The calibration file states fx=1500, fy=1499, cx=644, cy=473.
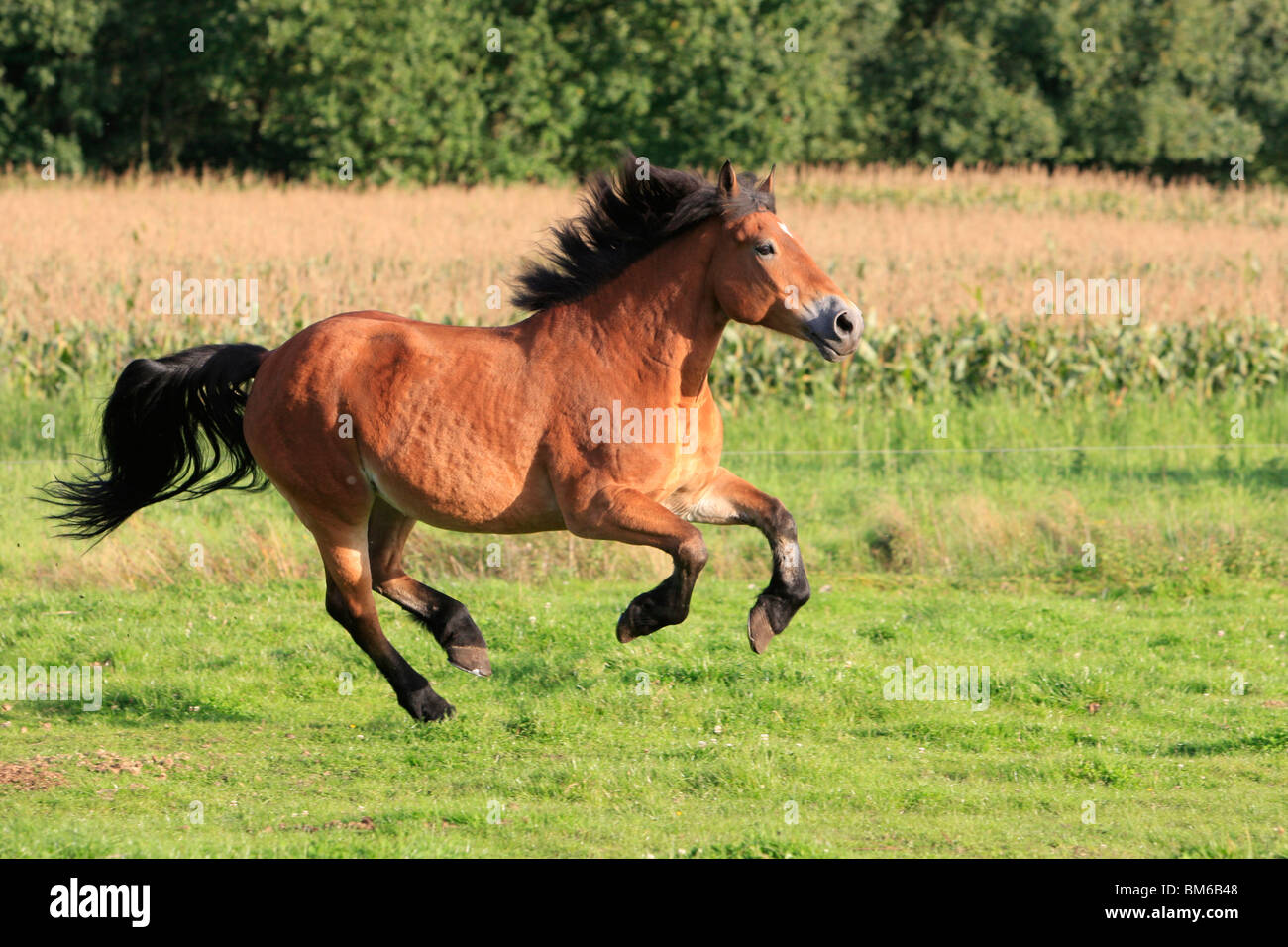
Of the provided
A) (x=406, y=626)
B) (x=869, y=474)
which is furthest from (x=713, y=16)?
(x=406, y=626)

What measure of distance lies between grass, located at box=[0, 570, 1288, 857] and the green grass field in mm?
23

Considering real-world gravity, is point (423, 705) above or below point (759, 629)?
below

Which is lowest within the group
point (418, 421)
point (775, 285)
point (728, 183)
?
point (418, 421)

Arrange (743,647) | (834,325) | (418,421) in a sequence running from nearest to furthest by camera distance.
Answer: (834,325)
(418,421)
(743,647)

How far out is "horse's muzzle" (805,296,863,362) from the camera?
19.1 feet

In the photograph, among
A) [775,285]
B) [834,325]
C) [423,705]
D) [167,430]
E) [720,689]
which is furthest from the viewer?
[720,689]

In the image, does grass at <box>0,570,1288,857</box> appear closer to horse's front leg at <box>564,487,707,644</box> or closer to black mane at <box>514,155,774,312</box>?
horse's front leg at <box>564,487,707,644</box>

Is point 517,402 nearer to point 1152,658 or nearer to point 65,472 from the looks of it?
point 1152,658

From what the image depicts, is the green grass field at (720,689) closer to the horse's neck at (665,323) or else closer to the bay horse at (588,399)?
the bay horse at (588,399)

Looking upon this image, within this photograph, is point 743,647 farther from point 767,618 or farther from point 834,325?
point 834,325

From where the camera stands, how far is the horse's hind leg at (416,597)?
270 inches

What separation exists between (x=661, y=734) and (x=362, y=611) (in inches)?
70.2

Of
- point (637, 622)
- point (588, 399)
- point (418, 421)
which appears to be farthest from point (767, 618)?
point (418, 421)

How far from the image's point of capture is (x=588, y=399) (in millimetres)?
6230
